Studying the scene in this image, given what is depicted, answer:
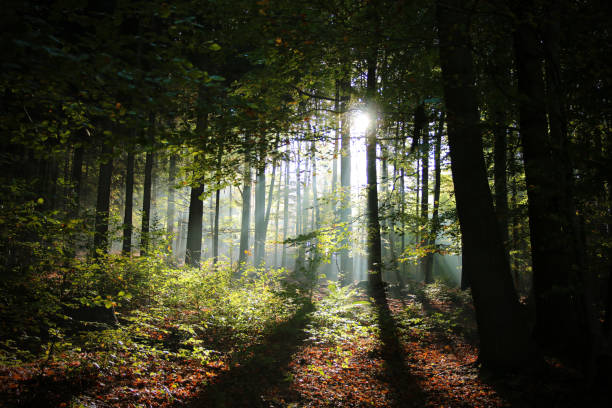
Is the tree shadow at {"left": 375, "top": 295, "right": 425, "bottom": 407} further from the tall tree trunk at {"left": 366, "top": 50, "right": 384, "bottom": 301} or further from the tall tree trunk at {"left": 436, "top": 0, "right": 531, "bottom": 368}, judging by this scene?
the tall tree trunk at {"left": 366, "top": 50, "right": 384, "bottom": 301}

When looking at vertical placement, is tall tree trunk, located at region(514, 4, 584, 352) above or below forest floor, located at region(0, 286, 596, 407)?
above

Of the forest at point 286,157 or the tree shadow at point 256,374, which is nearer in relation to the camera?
the forest at point 286,157

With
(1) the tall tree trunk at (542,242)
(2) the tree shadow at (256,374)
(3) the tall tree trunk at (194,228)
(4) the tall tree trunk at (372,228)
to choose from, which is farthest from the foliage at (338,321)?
(3) the tall tree trunk at (194,228)

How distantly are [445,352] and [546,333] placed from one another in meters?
2.14

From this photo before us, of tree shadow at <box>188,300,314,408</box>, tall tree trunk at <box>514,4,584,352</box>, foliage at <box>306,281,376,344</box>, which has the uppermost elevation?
tall tree trunk at <box>514,4,584,352</box>

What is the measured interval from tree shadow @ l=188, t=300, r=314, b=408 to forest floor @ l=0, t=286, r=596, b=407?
18 millimetres

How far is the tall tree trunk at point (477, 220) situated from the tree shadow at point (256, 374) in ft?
11.5

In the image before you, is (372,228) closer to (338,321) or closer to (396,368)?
(338,321)

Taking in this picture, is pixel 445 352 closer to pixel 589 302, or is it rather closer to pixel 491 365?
pixel 491 365

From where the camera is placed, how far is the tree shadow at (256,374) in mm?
5027

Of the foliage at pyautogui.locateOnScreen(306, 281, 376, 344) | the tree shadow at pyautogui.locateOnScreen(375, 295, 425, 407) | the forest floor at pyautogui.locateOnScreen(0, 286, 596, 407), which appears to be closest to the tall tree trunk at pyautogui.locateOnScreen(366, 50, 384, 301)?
the foliage at pyautogui.locateOnScreen(306, 281, 376, 344)

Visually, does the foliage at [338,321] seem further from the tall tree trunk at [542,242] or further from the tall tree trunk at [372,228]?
the tall tree trunk at [542,242]

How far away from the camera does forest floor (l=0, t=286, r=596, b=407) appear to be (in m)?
4.29

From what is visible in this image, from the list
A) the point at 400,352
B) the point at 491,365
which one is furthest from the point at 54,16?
the point at 400,352
